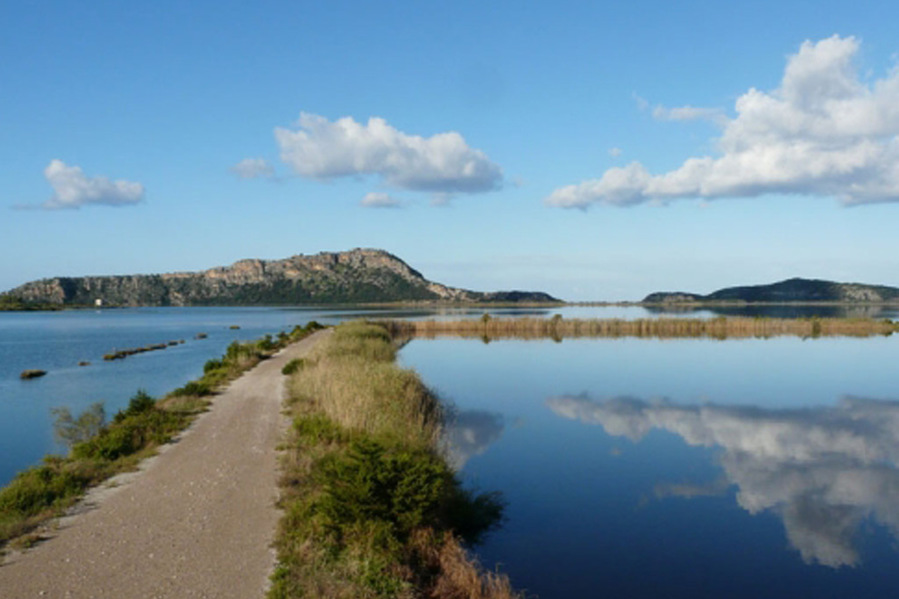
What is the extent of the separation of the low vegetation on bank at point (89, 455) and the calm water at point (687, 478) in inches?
266

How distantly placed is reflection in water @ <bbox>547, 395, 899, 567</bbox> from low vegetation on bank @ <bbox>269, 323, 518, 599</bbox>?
17.8 feet

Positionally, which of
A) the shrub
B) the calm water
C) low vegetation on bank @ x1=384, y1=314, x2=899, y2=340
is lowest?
the calm water

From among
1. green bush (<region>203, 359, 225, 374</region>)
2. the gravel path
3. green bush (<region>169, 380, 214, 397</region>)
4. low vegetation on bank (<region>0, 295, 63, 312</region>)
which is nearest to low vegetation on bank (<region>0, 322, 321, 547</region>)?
green bush (<region>169, 380, 214, 397</region>)

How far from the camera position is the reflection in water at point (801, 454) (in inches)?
507

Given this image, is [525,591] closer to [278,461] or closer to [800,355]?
[278,461]

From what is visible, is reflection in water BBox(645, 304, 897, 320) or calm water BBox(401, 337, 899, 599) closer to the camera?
calm water BBox(401, 337, 899, 599)

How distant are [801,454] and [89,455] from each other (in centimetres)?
1717

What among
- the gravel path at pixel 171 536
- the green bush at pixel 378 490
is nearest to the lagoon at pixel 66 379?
the gravel path at pixel 171 536

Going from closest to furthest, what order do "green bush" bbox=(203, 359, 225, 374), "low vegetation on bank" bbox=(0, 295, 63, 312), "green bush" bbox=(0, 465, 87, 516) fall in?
"green bush" bbox=(0, 465, 87, 516)
"green bush" bbox=(203, 359, 225, 374)
"low vegetation on bank" bbox=(0, 295, 63, 312)

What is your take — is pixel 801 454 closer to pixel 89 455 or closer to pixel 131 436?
pixel 131 436

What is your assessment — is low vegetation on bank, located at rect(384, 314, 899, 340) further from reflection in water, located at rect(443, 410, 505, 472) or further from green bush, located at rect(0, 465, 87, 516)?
green bush, located at rect(0, 465, 87, 516)

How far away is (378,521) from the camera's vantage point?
9.65 meters

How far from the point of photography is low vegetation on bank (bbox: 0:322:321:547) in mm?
10172

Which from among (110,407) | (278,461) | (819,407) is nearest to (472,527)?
(278,461)
